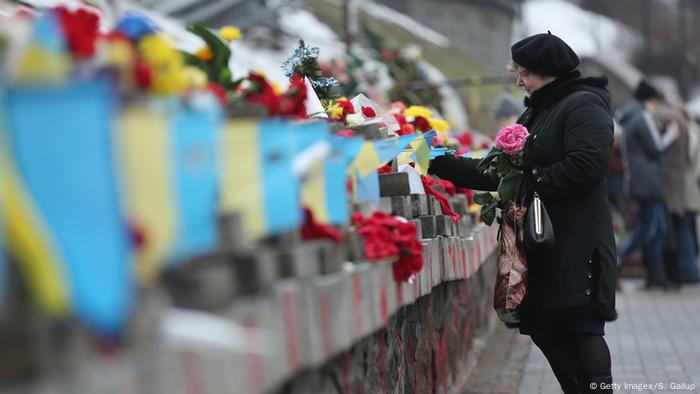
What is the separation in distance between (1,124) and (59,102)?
0.39 ft

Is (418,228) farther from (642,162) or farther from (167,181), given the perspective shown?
(642,162)

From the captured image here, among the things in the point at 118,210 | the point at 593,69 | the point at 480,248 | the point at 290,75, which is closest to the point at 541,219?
the point at 290,75

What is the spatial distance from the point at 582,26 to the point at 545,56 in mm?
70249

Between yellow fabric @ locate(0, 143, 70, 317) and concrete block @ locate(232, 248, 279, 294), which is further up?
yellow fabric @ locate(0, 143, 70, 317)

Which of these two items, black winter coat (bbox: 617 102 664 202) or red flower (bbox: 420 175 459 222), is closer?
Answer: red flower (bbox: 420 175 459 222)

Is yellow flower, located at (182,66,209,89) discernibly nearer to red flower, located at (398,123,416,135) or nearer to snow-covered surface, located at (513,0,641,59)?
red flower, located at (398,123,416,135)

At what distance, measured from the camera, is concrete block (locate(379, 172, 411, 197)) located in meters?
5.72

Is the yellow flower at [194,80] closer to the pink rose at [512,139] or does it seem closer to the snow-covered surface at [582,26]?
the pink rose at [512,139]

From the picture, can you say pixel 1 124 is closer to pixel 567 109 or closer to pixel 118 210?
pixel 118 210

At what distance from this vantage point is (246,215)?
11.2 ft

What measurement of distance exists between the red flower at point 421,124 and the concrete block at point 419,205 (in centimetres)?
157

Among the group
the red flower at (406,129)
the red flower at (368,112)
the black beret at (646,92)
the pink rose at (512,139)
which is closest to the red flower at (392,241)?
the pink rose at (512,139)

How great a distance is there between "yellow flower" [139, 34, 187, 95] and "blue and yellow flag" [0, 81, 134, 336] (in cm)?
47

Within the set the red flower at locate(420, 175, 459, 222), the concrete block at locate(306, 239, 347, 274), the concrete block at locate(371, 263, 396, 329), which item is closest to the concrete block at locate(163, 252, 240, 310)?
the concrete block at locate(306, 239, 347, 274)
